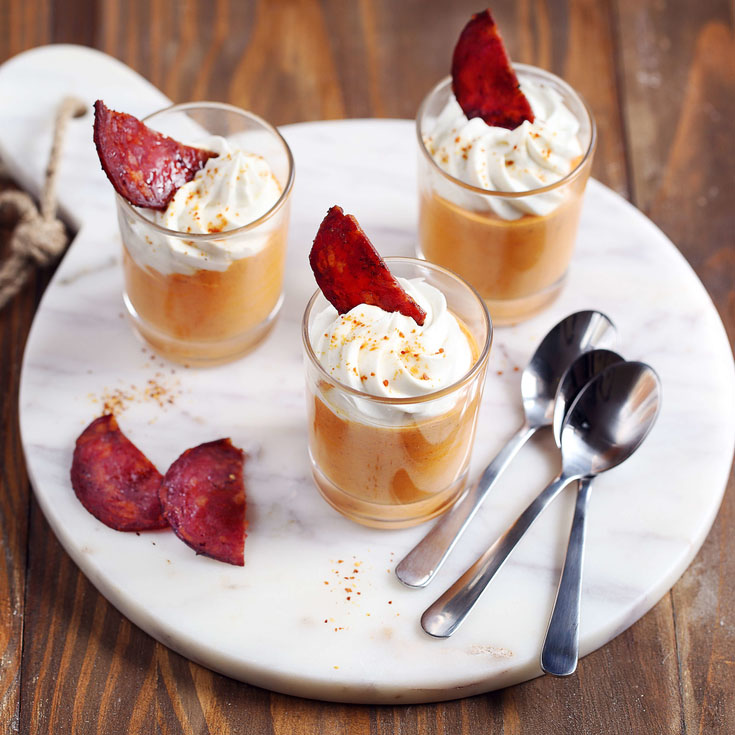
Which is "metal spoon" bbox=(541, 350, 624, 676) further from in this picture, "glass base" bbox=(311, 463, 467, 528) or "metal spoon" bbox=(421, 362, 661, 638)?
"glass base" bbox=(311, 463, 467, 528)

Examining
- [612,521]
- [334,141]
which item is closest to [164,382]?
[334,141]

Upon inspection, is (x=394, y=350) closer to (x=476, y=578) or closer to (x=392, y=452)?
A: (x=392, y=452)

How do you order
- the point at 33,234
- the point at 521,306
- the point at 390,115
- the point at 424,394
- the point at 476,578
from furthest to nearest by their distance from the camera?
the point at 390,115, the point at 33,234, the point at 521,306, the point at 476,578, the point at 424,394

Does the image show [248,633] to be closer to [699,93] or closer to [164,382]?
[164,382]

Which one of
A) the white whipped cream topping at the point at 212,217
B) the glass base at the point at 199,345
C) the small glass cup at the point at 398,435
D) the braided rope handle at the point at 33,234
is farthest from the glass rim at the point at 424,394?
the braided rope handle at the point at 33,234

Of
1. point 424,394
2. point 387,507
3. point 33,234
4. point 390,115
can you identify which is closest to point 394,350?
point 424,394

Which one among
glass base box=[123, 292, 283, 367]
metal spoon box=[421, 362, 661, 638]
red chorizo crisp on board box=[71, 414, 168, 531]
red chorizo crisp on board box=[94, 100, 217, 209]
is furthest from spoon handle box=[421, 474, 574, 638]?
red chorizo crisp on board box=[94, 100, 217, 209]

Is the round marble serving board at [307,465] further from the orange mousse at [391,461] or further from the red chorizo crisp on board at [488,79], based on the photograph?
the red chorizo crisp on board at [488,79]
